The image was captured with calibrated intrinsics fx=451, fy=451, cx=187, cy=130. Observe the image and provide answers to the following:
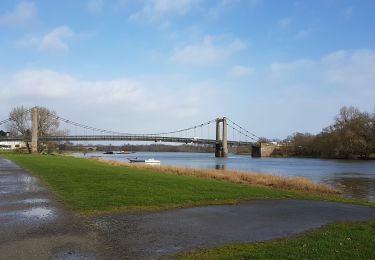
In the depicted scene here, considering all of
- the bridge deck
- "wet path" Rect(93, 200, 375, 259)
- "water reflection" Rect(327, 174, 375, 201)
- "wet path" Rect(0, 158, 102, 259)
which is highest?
the bridge deck

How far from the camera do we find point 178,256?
8422 millimetres

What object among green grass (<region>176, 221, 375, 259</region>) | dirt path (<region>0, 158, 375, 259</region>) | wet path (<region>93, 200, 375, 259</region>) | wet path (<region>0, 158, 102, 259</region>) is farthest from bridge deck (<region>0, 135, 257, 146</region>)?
green grass (<region>176, 221, 375, 259</region>)

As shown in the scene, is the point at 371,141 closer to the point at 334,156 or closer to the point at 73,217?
the point at 334,156

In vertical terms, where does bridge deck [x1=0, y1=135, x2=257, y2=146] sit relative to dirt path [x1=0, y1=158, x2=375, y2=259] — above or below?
above

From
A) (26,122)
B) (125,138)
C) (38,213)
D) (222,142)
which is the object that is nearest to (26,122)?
(26,122)

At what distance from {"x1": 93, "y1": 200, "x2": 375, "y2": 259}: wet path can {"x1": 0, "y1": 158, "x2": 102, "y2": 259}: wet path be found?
630 mm

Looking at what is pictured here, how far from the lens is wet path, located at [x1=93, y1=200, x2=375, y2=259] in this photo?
9.49m

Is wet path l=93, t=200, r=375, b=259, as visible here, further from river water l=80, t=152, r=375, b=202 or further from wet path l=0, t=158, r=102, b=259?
river water l=80, t=152, r=375, b=202

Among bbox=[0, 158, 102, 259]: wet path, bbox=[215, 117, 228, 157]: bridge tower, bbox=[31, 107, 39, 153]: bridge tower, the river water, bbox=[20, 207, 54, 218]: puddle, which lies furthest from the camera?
bbox=[215, 117, 228, 157]: bridge tower

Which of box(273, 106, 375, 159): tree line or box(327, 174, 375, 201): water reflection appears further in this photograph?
box(273, 106, 375, 159): tree line

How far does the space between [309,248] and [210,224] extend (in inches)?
138

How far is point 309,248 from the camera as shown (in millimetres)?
8898

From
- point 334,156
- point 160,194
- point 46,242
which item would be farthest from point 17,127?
point 46,242

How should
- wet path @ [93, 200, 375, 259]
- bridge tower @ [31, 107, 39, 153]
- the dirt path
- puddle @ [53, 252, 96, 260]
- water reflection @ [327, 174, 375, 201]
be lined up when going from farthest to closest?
bridge tower @ [31, 107, 39, 153] < water reflection @ [327, 174, 375, 201] < wet path @ [93, 200, 375, 259] < the dirt path < puddle @ [53, 252, 96, 260]
